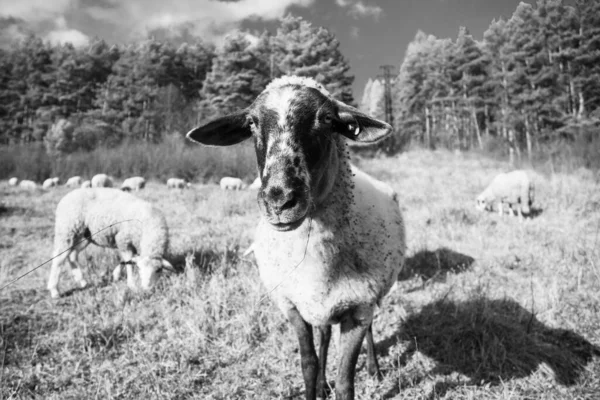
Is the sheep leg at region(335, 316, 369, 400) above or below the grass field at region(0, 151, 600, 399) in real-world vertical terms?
above

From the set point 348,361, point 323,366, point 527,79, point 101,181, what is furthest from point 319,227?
point 527,79

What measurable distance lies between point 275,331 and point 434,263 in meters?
2.92

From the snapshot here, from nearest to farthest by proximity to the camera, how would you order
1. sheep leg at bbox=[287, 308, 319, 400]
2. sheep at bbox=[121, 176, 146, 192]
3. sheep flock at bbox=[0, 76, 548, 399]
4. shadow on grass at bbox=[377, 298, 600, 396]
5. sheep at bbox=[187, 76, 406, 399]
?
sheep flock at bbox=[0, 76, 548, 399], sheep at bbox=[187, 76, 406, 399], sheep leg at bbox=[287, 308, 319, 400], shadow on grass at bbox=[377, 298, 600, 396], sheep at bbox=[121, 176, 146, 192]

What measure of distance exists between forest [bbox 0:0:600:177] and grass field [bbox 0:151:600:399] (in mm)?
12819

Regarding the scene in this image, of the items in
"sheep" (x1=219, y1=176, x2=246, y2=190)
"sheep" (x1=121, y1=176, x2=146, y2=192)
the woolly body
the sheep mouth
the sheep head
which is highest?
the sheep head

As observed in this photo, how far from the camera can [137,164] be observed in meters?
16.0

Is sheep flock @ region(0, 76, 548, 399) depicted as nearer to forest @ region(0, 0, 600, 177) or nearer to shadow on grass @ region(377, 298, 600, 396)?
shadow on grass @ region(377, 298, 600, 396)

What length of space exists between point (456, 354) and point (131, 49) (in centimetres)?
5234

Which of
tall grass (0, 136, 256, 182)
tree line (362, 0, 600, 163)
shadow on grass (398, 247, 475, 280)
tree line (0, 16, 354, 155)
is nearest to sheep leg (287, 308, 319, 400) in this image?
shadow on grass (398, 247, 475, 280)

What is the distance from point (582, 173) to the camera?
1098 centimetres

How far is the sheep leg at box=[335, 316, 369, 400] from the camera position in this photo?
193 cm

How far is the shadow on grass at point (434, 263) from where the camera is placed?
4.49 m

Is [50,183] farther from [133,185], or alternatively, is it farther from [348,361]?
[348,361]

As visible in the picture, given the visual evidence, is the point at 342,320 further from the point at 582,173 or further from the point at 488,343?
the point at 582,173
